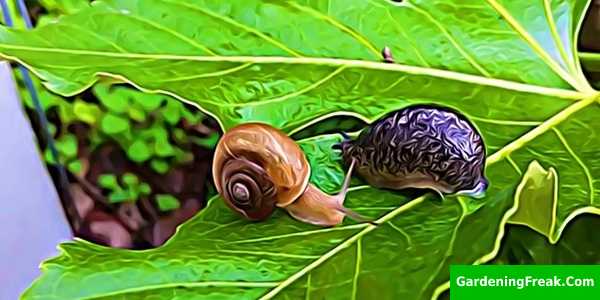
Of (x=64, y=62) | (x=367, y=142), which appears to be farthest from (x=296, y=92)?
(x=64, y=62)

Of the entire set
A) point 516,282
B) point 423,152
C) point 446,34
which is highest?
point 446,34

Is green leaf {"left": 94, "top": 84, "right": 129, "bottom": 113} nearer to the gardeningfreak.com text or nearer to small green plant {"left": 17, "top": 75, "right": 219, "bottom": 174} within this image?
small green plant {"left": 17, "top": 75, "right": 219, "bottom": 174}

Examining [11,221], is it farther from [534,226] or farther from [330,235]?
[534,226]

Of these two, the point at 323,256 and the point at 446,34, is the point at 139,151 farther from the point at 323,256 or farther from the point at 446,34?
the point at 446,34

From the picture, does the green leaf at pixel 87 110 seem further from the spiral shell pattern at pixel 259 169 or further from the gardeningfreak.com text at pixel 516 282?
the gardeningfreak.com text at pixel 516 282

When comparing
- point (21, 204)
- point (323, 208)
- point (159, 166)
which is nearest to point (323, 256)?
point (323, 208)

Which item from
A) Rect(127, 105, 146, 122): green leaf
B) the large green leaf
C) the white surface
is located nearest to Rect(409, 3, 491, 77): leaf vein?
the large green leaf
